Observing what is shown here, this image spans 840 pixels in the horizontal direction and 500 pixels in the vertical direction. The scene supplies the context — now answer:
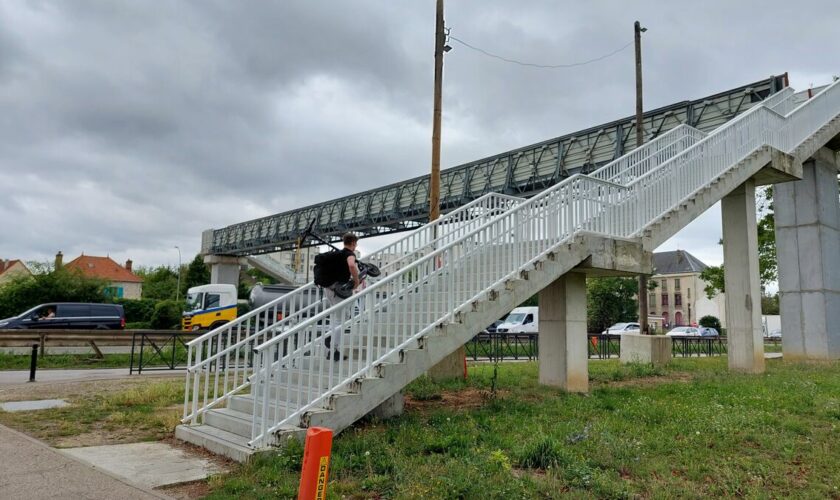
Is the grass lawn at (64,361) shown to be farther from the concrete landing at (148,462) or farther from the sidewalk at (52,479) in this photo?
the concrete landing at (148,462)

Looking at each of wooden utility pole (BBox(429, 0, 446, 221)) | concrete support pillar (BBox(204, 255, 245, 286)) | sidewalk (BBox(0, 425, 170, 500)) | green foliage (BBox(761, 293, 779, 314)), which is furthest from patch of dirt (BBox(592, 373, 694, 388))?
green foliage (BBox(761, 293, 779, 314))

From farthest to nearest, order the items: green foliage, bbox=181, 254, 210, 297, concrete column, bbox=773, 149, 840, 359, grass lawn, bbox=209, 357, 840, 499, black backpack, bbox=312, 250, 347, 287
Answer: green foliage, bbox=181, 254, 210, 297 → concrete column, bbox=773, 149, 840, 359 → black backpack, bbox=312, 250, 347, 287 → grass lawn, bbox=209, 357, 840, 499

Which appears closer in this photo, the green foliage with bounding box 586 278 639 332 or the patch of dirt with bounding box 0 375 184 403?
the patch of dirt with bounding box 0 375 184 403

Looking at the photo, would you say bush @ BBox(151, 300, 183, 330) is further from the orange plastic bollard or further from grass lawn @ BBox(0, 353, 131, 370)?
the orange plastic bollard

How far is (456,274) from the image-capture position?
806 cm

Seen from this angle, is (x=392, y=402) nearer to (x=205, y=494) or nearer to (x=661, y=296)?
(x=205, y=494)

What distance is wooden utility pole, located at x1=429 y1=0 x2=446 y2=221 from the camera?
11.7 metres

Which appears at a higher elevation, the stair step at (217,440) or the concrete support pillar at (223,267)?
the concrete support pillar at (223,267)

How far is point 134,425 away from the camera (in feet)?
25.8

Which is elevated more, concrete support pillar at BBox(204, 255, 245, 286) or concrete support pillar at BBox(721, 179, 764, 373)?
concrete support pillar at BBox(204, 255, 245, 286)

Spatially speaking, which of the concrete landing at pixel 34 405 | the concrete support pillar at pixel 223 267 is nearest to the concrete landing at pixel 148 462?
the concrete landing at pixel 34 405

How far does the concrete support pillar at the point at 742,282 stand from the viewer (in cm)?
1341

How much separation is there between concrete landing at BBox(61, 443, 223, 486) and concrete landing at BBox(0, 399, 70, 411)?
12.0ft

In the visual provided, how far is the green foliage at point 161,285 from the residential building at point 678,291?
68.5m
